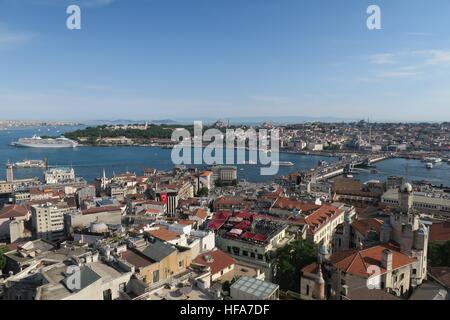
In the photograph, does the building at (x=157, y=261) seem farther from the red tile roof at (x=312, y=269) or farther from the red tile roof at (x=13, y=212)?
the red tile roof at (x=13, y=212)

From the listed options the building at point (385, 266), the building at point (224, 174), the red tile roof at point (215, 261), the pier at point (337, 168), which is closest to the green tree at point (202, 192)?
the building at point (224, 174)

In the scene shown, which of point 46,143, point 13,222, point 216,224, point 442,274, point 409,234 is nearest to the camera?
point 442,274

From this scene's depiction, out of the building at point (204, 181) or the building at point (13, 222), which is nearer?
the building at point (13, 222)

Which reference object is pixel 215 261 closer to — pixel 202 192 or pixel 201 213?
pixel 201 213

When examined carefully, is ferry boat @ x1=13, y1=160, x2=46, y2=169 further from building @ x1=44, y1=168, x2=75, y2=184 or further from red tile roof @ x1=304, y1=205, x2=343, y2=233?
red tile roof @ x1=304, y1=205, x2=343, y2=233

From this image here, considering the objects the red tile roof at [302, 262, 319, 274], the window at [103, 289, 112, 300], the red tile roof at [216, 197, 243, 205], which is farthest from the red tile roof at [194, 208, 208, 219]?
the window at [103, 289, 112, 300]

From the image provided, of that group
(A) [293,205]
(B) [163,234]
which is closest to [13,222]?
(B) [163,234]
